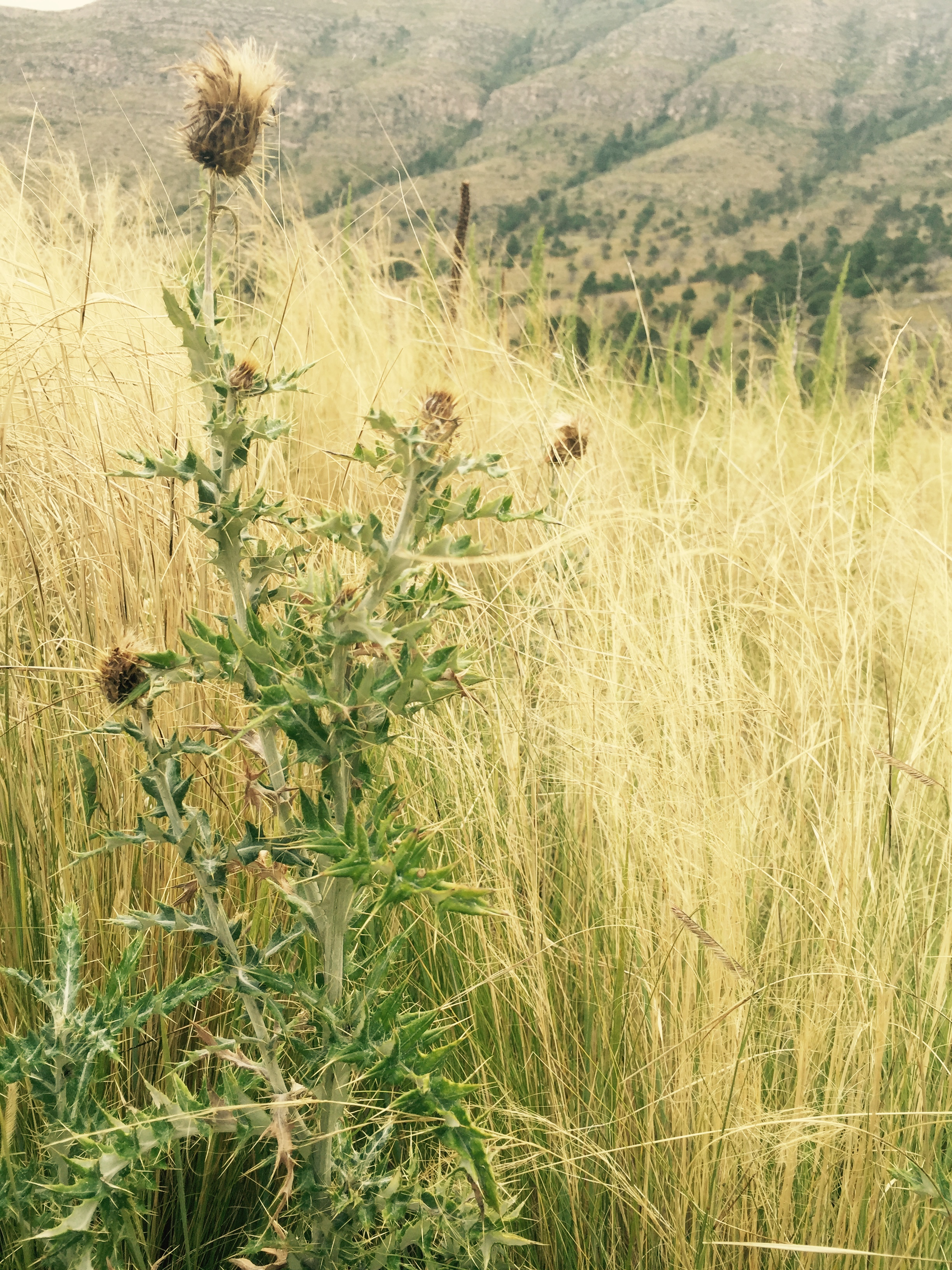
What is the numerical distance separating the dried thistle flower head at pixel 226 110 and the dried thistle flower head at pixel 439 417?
43cm

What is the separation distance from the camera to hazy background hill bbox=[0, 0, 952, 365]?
22.4m

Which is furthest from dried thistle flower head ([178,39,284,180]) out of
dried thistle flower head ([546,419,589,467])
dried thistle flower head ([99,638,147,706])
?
dried thistle flower head ([546,419,589,467])

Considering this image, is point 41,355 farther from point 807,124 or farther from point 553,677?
point 807,124

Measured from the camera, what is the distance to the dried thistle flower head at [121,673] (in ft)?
2.77

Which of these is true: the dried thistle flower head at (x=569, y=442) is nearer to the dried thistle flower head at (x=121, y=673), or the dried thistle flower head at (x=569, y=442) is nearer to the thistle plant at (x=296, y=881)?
the thistle plant at (x=296, y=881)

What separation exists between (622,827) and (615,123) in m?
63.0

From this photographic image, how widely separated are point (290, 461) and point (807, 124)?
55.4 meters

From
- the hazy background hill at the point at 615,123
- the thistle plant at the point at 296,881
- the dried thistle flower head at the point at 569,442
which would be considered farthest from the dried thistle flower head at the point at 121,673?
the dried thistle flower head at the point at 569,442

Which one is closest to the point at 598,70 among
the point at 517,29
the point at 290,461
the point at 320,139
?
the point at 517,29

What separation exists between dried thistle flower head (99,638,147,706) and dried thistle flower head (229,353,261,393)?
0.25m

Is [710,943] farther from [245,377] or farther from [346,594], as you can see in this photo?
[245,377]

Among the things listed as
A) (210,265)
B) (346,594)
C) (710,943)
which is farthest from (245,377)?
(710,943)

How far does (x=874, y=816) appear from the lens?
149 centimetres

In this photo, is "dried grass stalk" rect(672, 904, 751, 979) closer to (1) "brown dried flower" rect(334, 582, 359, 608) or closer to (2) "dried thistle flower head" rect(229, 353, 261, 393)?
(1) "brown dried flower" rect(334, 582, 359, 608)
